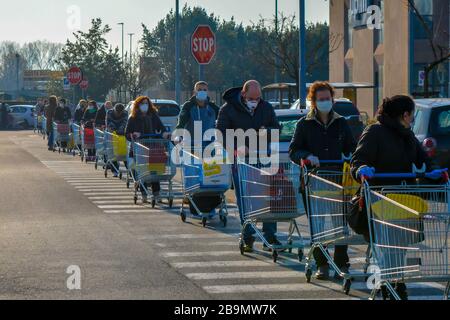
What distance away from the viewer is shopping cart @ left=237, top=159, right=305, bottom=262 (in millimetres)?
11242

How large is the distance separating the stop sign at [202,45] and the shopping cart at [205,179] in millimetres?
8079

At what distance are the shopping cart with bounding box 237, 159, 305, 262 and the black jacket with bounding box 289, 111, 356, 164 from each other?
39 centimetres

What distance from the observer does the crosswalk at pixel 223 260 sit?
32.1 feet

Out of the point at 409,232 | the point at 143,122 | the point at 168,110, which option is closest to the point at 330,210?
the point at 409,232

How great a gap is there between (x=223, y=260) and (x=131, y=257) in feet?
3.22

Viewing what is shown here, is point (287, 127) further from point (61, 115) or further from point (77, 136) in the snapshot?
point (61, 115)

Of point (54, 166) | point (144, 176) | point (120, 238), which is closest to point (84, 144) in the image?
point (54, 166)

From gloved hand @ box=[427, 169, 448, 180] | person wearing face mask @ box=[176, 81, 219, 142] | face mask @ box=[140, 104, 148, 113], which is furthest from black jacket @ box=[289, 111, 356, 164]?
face mask @ box=[140, 104, 148, 113]

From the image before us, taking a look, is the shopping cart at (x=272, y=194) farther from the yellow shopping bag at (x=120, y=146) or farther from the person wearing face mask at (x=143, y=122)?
the yellow shopping bag at (x=120, y=146)

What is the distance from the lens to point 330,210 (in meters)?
9.74

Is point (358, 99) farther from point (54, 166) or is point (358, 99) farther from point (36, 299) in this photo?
point (36, 299)

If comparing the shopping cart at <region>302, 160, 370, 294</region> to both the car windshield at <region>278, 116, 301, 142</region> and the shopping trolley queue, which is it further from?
the car windshield at <region>278, 116, 301, 142</region>

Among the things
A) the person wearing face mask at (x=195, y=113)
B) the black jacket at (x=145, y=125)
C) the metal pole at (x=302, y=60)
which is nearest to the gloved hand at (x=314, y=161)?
the person wearing face mask at (x=195, y=113)
